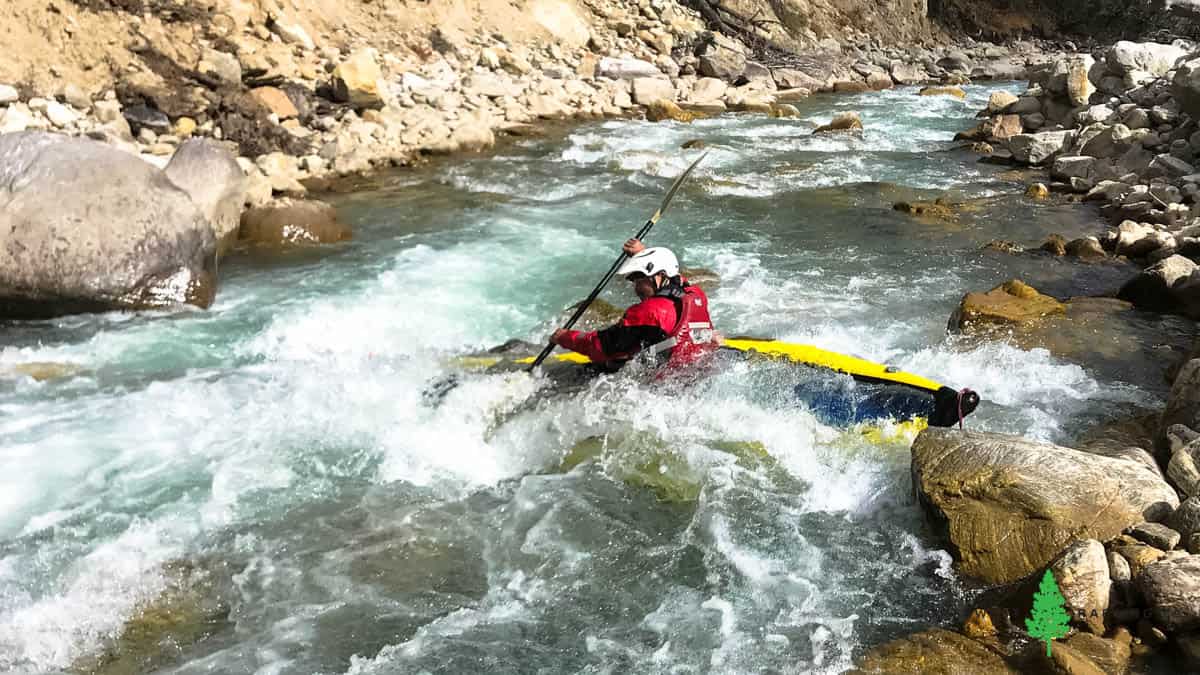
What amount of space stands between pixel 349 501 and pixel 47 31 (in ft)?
32.3

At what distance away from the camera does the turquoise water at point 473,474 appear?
3760mm

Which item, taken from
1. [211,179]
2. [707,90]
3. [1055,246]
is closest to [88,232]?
[211,179]

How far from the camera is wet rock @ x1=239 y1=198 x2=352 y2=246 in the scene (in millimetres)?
9000

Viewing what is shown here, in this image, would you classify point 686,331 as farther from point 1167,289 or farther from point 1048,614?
point 1167,289

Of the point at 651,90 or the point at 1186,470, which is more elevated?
the point at 651,90

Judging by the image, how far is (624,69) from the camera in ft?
59.8

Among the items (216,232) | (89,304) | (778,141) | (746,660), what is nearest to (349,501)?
(746,660)

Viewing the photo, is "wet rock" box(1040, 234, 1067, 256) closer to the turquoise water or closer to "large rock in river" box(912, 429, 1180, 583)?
the turquoise water

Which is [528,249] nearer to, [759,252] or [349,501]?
[759,252]

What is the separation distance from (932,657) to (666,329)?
231cm

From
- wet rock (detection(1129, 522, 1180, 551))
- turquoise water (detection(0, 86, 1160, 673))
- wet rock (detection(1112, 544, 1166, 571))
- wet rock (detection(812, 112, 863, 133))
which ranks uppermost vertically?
wet rock (detection(812, 112, 863, 133))

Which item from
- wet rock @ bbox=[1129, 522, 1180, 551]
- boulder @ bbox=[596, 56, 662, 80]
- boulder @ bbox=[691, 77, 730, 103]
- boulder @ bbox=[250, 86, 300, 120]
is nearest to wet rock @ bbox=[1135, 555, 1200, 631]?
wet rock @ bbox=[1129, 522, 1180, 551]

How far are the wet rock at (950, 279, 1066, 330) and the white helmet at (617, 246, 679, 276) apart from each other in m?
2.70

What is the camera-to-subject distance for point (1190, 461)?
4098 mm
